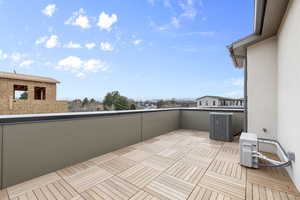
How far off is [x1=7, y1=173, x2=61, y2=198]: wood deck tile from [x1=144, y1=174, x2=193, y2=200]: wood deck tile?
4.00ft

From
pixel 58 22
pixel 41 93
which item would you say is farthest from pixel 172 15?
pixel 41 93

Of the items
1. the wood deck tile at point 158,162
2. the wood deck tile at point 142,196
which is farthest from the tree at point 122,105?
the wood deck tile at point 142,196

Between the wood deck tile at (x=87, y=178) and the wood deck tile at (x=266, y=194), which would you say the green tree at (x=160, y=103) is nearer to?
the wood deck tile at (x=87, y=178)

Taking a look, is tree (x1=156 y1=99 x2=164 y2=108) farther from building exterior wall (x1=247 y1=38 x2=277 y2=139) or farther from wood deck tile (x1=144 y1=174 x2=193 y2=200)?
wood deck tile (x1=144 y1=174 x2=193 y2=200)

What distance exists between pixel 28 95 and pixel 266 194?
10119 mm

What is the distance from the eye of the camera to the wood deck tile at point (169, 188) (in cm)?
130

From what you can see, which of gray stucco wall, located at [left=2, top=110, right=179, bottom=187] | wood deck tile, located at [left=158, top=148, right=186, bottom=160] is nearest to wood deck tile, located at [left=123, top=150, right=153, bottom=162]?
wood deck tile, located at [left=158, top=148, right=186, bottom=160]

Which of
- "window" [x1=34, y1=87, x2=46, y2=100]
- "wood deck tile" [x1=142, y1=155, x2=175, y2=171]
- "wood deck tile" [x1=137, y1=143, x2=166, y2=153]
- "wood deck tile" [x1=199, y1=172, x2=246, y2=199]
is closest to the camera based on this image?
"wood deck tile" [x1=199, y1=172, x2=246, y2=199]

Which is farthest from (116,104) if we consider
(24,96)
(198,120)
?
(24,96)

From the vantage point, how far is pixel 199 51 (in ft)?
32.1

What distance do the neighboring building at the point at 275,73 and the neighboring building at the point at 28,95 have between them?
873 cm

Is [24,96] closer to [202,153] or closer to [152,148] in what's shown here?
[152,148]

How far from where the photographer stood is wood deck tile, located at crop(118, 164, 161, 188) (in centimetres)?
155

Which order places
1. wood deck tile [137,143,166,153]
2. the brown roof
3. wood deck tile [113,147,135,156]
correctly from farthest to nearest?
the brown roof → wood deck tile [137,143,166,153] → wood deck tile [113,147,135,156]
